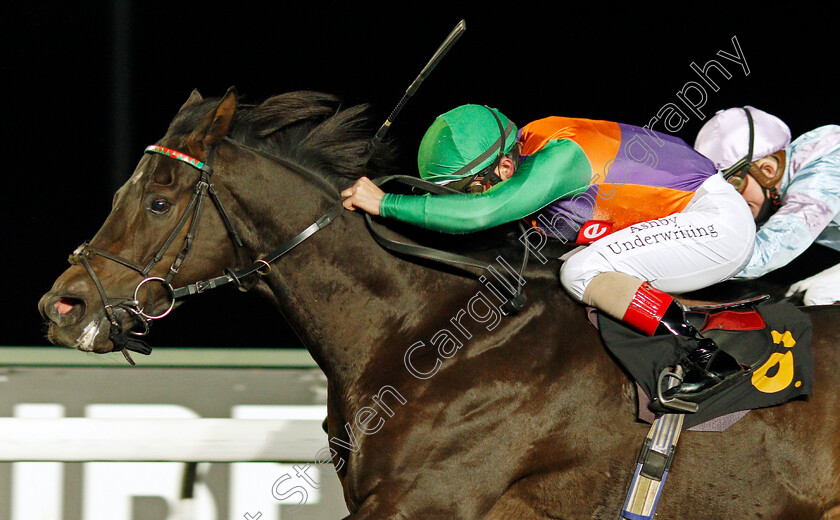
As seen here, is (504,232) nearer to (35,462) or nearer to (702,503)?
(702,503)

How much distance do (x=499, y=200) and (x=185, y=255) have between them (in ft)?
2.94

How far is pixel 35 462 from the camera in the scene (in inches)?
126

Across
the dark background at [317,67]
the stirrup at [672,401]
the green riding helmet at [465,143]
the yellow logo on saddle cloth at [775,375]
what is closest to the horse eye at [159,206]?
the green riding helmet at [465,143]

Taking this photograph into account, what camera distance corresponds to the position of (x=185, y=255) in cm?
233

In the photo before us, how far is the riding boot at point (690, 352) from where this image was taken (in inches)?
89.1

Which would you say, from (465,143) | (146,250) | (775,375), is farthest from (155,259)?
(775,375)

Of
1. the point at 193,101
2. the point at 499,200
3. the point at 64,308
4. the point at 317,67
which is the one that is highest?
the point at 193,101

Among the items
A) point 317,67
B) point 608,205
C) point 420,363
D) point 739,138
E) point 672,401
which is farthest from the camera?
point 317,67

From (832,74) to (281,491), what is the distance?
3.75 metres

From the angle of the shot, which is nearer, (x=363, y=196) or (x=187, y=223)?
(x=187, y=223)

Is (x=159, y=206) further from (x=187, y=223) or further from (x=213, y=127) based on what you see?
(x=213, y=127)

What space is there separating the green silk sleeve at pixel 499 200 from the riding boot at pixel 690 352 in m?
0.39

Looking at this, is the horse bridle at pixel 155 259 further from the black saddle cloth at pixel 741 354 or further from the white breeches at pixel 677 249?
the black saddle cloth at pixel 741 354

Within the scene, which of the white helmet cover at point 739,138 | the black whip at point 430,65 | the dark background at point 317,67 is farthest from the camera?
the dark background at point 317,67
